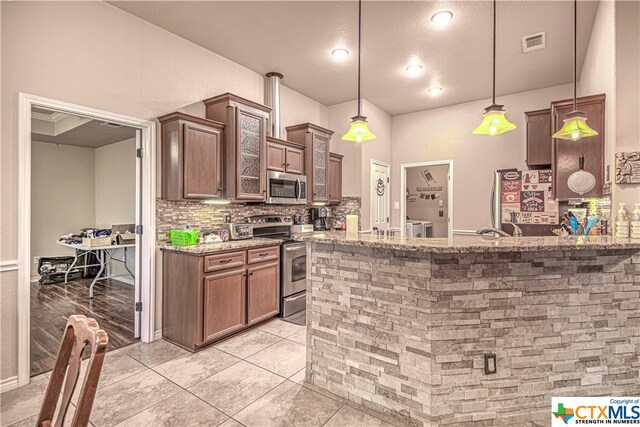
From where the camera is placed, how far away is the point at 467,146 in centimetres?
530

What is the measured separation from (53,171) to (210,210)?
15.6 feet

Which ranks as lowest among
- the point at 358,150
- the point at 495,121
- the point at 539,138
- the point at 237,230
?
the point at 237,230

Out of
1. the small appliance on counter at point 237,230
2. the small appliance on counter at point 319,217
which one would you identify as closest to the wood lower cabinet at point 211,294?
the small appliance on counter at point 237,230

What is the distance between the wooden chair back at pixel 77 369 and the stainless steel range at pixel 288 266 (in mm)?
2859

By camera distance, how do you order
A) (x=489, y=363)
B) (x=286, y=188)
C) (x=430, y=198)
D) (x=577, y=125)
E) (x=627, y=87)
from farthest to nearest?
(x=430, y=198), (x=286, y=188), (x=627, y=87), (x=577, y=125), (x=489, y=363)

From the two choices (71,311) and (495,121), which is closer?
(495,121)

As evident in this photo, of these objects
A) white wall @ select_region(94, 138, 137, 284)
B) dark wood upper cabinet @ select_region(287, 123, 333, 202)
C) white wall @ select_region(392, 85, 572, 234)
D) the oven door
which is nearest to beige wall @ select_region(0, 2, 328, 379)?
dark wood upper cabinet @ select_region(287, 123, 333, 202)

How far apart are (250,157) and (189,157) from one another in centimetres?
76

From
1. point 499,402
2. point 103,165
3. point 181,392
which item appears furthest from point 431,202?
point 103,165

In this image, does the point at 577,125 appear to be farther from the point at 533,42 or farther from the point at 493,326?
the point at 533,42

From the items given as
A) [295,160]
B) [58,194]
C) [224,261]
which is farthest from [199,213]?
[58,194]

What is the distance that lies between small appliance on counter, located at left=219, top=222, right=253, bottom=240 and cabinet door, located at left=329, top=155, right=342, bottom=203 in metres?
1.68

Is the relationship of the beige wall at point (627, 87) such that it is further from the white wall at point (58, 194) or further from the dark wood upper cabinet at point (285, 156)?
the white wall at point (58, 194)

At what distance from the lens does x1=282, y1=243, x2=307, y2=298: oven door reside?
3.88 metres
